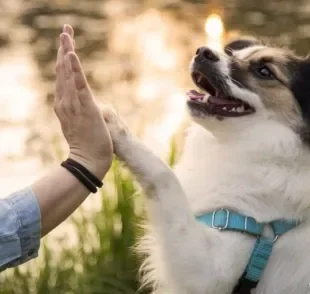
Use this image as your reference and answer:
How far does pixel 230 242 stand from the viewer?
2461 mm

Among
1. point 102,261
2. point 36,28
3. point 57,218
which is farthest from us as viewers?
point 36,28

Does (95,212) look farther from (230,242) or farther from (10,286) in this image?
(230,242)

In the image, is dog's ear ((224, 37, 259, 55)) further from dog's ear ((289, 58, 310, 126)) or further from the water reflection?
the water reflection

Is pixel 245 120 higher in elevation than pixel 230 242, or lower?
higher

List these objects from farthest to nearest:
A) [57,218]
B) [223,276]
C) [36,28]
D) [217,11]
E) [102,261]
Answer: [217,11] → [36,28] → [102,261] → [223,276] → [57,218]

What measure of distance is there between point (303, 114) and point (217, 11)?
810 centimetres

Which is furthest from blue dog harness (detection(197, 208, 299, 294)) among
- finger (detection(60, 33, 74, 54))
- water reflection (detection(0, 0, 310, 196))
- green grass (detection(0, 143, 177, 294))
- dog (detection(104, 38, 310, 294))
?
water reflection (detection(0, 0, 310, 196))

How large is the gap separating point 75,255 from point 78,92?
1.87m

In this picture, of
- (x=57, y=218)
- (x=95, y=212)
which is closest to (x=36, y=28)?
(x=95, y=212)

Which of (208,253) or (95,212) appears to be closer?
(208,253)

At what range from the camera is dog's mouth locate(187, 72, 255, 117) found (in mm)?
2646

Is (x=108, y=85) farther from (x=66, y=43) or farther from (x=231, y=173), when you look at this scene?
(x=66, y=43)

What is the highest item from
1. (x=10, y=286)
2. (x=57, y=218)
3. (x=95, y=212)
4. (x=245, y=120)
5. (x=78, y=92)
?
(x=78, y=92)

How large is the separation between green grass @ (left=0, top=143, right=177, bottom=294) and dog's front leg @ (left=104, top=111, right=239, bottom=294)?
116cm
